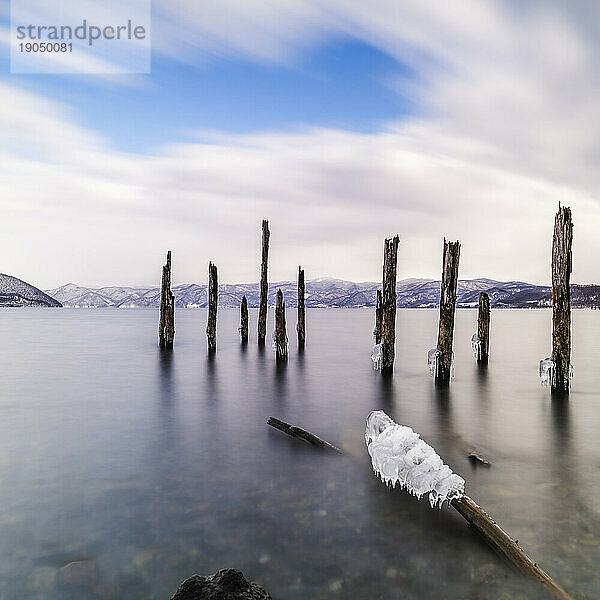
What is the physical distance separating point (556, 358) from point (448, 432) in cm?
573

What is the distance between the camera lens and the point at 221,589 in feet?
12.4

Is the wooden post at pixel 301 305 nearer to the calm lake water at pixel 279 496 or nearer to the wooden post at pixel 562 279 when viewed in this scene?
the calm lake water at pixel 279 496

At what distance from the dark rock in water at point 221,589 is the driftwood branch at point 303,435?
4.87 meters

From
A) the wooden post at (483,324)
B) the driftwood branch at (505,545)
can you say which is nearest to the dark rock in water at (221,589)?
the driftwood branch at (505,545)

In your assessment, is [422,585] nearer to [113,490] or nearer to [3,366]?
[113,490]

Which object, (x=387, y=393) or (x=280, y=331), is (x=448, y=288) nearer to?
(x=387, y=393)

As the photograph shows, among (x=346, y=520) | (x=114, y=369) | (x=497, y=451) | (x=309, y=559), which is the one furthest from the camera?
(x=114, y=369)

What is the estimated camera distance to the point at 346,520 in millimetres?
5789

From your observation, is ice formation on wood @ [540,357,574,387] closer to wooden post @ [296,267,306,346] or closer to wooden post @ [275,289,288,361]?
wooden post @ [275,289,288,361]

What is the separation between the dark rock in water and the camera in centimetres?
373

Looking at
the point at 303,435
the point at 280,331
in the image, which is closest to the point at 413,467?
the point at 303,435

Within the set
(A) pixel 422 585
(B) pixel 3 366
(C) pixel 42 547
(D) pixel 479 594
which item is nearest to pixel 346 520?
(A) pixel 422 585

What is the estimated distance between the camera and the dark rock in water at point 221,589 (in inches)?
147

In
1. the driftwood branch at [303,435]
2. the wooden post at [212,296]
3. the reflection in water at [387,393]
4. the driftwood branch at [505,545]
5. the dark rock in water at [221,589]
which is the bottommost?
the reflection in water at [387,393]
